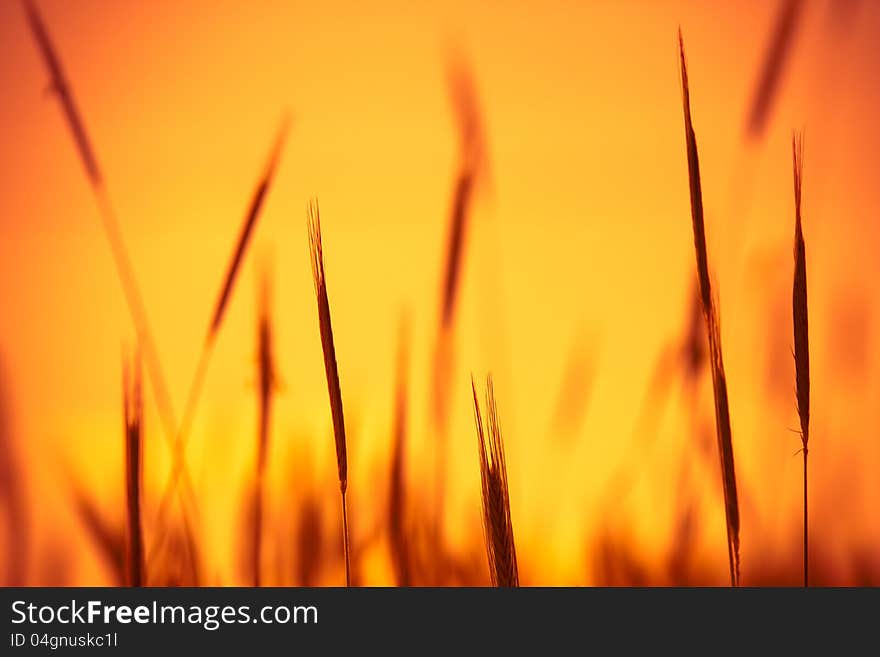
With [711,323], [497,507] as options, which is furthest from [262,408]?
[711,323]

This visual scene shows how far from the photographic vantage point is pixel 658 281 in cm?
119

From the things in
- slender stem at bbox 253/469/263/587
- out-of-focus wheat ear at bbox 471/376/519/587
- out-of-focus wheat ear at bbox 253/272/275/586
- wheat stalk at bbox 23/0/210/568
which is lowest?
out-of-focus wheat ear at bbox 471/376/519/587

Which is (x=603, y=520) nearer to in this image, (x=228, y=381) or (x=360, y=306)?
(x=360, y=306)

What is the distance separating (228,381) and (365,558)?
0.33 m

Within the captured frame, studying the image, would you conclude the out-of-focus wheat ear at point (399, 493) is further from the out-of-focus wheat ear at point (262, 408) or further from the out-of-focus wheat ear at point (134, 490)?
the out-of-focus wheat ear at point (134, 490)

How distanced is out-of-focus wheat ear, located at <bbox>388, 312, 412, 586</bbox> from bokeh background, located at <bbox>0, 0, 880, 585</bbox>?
0.15 ft

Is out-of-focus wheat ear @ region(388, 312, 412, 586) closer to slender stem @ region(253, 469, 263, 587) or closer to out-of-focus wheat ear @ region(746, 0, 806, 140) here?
slender stem @ region(253, 469, 263, 587)

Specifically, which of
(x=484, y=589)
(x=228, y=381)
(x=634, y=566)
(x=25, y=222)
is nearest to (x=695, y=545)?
(x=634, y=566)

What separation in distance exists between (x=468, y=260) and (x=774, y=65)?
0.52 metres

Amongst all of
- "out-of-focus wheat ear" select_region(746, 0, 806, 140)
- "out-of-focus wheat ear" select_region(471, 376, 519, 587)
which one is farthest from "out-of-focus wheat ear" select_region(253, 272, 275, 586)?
"out-of-focus wheat ear" select_region(746, 0, 806, 140)

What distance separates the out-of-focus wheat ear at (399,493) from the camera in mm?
1109

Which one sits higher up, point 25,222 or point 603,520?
point 25,222

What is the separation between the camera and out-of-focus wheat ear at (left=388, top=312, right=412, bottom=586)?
43.7 inches

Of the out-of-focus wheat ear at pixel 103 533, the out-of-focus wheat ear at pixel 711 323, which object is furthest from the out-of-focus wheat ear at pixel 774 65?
the out-of-focus wheat ear at pixel 103 533
